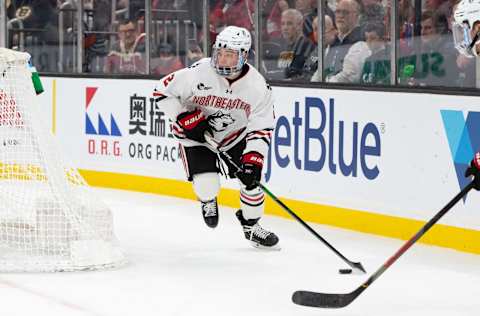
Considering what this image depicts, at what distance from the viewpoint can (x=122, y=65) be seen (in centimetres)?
911

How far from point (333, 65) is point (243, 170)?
1595mm

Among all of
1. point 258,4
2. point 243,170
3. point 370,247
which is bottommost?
point 370,247

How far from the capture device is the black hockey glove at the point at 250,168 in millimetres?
5742

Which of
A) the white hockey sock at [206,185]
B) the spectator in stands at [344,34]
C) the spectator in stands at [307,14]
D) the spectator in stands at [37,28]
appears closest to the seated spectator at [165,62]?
the spectator in stands at [37,28]

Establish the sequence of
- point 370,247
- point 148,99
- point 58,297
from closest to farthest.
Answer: point 58,297 < point 370,247 < point 148,99

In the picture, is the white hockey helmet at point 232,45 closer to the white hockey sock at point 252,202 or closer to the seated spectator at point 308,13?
the white hockey sock at point 252,202

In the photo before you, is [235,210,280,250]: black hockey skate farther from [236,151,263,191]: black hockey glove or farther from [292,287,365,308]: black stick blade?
[292,287,365,308]: black stick blade

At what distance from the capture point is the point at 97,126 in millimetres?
9141

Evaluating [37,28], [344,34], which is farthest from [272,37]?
[37,28]

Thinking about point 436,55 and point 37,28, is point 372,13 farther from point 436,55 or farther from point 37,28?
point 37,28

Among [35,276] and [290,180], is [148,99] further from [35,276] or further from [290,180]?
[35,276]

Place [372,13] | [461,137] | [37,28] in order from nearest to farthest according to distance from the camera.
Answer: [461,137] → [372,13] → [37,28]

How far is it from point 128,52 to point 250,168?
3.57 m

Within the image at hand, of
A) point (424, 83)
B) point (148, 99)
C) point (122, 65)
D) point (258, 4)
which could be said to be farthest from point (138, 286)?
point (122, 65)
